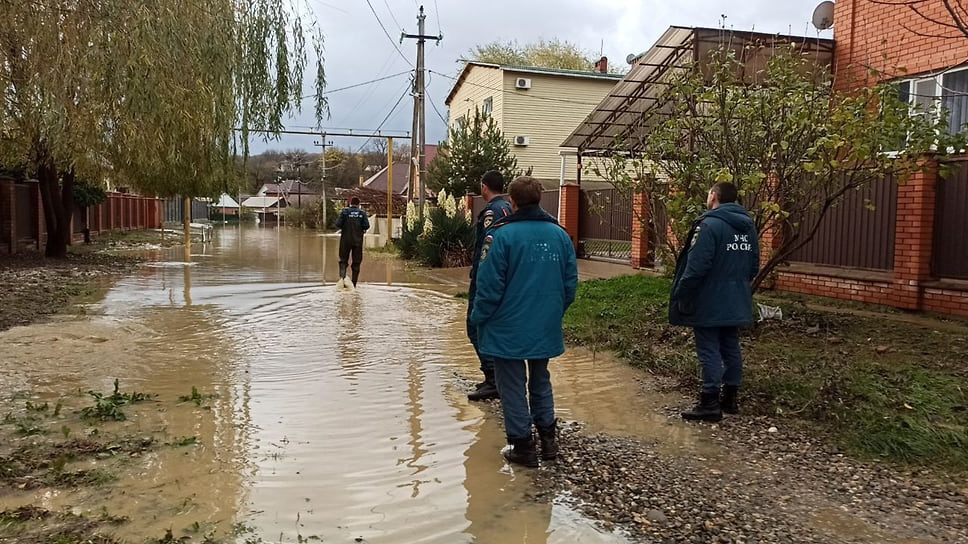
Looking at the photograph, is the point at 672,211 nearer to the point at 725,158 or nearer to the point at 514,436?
the point at 725,158

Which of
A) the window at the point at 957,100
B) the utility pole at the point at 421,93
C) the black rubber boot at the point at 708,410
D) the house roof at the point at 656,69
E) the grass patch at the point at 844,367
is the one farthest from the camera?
the utility pole at the point at 421,93

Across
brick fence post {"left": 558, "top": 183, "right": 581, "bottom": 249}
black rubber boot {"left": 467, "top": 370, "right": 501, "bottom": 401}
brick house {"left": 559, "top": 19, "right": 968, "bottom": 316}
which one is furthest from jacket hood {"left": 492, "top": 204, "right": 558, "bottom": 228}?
brick fence post {"left": 558, "top": 183, "right": 581, "bottom": 249}

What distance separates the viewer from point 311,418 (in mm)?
5559

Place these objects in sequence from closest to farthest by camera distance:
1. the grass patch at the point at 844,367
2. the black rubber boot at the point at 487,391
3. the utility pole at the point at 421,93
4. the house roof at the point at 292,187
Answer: the grass patch at the point at 844,367, the black rubber boot at the point at 487,391, the utility pole at the point at 421,93, the house roof at the point at 292,187

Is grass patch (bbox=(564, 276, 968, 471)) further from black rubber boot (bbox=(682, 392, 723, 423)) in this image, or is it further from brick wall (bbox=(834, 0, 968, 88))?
brick wall (bbox=(834, 0, 968, 88))

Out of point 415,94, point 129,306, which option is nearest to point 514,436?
point 129,306

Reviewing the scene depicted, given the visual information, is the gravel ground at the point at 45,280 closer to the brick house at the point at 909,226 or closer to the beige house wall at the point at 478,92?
the brick house at the point at 909,226

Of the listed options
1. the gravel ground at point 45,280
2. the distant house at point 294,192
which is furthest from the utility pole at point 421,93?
the distant house at point 294,192

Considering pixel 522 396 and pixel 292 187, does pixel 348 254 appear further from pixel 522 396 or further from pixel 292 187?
pixel 292 187

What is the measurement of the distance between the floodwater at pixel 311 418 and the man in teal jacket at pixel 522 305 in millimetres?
326

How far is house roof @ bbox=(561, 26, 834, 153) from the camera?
11719 mm

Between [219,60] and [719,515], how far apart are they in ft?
22.1

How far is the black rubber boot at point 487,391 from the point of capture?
6.15m

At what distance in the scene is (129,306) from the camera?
440 inches
